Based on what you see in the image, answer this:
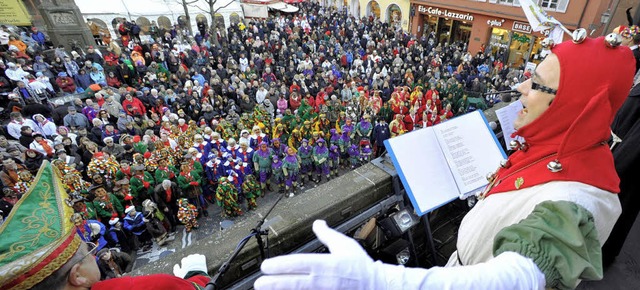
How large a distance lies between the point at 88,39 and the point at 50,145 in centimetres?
1000

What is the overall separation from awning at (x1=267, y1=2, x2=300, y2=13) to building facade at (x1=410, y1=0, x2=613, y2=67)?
1115cm

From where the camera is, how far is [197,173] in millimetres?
7180

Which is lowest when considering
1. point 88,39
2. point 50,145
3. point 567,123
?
point 50,145

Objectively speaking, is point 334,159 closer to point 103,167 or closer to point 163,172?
point 163,172

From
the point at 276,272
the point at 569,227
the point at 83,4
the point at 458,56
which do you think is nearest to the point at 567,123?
the point at 569,227

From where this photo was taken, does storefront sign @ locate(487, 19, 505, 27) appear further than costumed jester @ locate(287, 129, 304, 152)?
Yes

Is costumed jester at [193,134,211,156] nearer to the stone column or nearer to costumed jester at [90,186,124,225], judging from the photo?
costumed jester at [90,186,124,225]

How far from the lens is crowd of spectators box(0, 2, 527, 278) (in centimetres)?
644

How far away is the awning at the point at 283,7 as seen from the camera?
1065 inches

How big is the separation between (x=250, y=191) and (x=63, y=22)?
A: 556 inches

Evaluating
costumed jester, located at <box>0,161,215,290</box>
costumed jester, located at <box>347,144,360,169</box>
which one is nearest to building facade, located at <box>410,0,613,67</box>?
costumed jester, located at <box>347,144,360,169</box>

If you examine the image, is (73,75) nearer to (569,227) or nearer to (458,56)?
(569,227)

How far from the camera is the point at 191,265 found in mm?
2145

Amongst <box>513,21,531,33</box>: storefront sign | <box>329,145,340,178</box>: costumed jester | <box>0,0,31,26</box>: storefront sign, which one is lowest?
<box>329,145,340,178</box>: costumed jester
